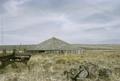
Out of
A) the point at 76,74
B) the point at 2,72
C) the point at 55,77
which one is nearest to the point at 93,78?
the point at 76,74

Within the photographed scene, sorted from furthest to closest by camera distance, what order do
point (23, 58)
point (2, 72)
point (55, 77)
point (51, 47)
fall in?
point (51, 47)
point (23, 58)
point (2, 72)
point (55, 77)

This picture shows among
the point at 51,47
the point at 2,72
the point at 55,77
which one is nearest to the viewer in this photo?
the point at 55,77

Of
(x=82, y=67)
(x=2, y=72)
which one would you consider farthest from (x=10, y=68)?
(x=82, y=67)

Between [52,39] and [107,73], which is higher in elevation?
[52,39]

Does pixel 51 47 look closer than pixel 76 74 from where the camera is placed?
No

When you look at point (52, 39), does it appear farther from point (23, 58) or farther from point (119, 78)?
point (119, 78)

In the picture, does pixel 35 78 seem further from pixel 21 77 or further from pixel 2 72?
pixel 2 72

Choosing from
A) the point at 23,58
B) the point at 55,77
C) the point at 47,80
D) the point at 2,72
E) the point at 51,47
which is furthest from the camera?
the point at 51,47

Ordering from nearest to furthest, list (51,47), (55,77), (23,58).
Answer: (55,77) → (23,58) → (51,47)

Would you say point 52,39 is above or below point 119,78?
above

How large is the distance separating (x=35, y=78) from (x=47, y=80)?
1452 millimetres

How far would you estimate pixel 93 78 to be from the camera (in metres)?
30.2

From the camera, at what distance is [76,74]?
30094 mm

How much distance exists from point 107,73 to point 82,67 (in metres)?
2.44
